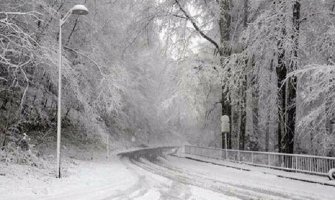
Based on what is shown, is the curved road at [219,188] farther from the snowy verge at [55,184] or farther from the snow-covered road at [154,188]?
the snowy verge at [55,184]

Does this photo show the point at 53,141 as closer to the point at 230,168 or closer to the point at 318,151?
the point at 230,168

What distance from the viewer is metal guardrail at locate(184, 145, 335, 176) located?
17.5 meters

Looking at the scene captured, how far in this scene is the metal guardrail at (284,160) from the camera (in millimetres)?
17516

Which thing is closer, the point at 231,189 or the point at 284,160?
the point at 231,189

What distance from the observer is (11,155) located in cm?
1689

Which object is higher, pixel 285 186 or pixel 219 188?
pixel 219 188

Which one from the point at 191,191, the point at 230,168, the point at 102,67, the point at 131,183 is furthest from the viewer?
the point at 102,67

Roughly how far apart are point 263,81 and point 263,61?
4.41ft

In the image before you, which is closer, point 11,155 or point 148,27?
Answer: point 11,155

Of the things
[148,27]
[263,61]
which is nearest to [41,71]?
[148,27]

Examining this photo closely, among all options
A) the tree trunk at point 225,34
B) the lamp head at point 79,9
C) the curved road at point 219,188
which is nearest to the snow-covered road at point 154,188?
the curved road at point 219,188

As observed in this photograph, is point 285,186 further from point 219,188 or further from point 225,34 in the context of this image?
point 225,34

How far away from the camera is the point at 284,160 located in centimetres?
2030

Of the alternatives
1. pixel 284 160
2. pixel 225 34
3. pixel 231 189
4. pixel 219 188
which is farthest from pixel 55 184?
pixel 225 34
